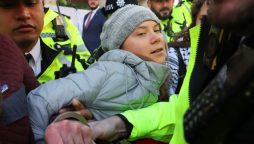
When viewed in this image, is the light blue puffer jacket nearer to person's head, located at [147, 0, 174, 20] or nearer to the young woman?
the young woman

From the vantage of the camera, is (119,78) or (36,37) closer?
(119,78)

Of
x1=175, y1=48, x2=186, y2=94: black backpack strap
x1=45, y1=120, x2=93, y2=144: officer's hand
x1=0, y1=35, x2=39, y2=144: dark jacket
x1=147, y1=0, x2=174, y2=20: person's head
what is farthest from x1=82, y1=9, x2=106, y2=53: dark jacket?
x1=45, y1=120, x2=93, y2=144: officer's hand

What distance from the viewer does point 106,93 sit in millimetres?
1845

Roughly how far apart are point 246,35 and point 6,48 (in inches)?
39.8

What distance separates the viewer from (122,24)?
2.19 metres

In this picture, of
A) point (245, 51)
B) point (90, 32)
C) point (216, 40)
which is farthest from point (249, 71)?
point (90, 32)

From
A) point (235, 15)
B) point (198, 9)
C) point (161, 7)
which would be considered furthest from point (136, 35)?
point (161, 7)

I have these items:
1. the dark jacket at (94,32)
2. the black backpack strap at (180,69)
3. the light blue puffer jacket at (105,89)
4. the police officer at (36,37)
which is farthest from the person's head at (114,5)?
the light blue puffer jacket at (105,89)

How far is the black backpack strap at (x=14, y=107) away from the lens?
1.46 meters

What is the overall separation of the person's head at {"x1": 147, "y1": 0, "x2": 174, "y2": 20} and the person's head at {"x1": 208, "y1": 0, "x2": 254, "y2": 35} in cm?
393

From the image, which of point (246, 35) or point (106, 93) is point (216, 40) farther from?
point (106, 93)

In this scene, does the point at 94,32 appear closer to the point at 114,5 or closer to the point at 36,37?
the point at 114,5

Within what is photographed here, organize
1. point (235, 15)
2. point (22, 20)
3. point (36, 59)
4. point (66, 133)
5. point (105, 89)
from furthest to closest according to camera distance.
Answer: point (36, 59) < point (22, 20) < point (105, 89) < point (66, 133) < point (235, 15)

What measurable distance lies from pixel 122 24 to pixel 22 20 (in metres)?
0.55
